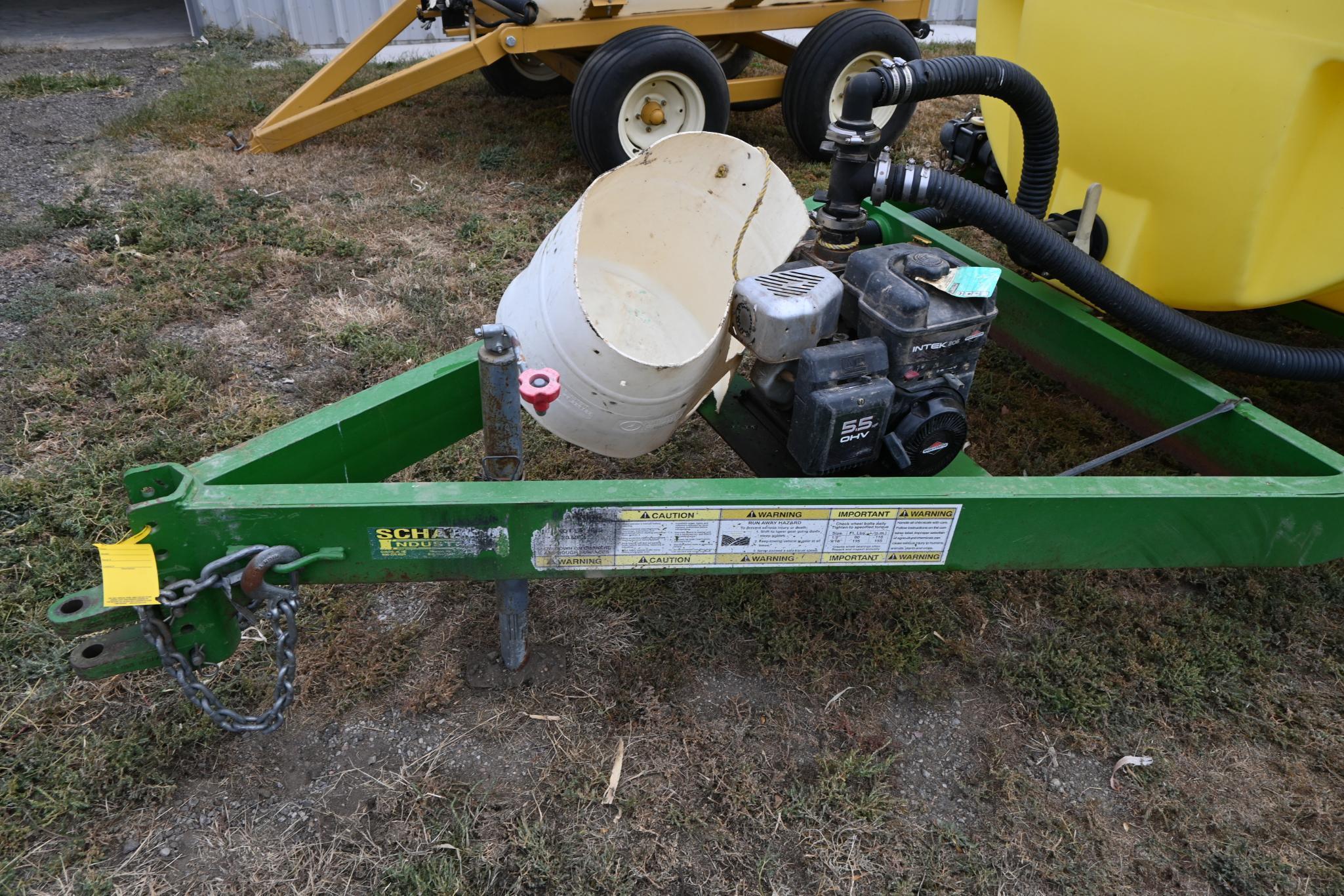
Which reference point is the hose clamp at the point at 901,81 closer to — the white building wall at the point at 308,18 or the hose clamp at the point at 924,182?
the hose clamp at the point at 924,182

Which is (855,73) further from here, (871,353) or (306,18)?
(306,18)

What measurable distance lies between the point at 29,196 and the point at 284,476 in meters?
3.90

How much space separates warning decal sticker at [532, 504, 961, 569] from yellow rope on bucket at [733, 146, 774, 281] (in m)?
0.94

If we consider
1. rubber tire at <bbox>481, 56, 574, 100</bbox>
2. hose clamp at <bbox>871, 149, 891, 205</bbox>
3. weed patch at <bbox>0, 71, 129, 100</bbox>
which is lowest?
weed patch at <bbox>0, 71, 129, 100</bbox>

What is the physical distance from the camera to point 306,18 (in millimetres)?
7891

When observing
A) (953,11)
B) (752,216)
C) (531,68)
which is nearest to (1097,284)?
(752,216)

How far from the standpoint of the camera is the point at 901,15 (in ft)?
16.9

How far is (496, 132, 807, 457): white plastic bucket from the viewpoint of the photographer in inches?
75.2

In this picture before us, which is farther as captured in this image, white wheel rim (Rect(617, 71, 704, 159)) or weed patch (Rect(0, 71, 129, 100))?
weed patch (Rect(0, 71, 129, 100))

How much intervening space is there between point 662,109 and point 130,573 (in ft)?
12.5

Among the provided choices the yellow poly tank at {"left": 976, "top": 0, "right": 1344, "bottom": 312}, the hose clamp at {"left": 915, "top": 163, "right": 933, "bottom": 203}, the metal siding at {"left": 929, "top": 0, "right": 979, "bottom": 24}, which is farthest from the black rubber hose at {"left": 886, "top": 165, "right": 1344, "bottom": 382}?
the metal siding at {"left": 929, "top": 0, "right": 979, "bottom": 24}

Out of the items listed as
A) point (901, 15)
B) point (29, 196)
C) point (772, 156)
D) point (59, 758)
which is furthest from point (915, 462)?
point (29, 196)

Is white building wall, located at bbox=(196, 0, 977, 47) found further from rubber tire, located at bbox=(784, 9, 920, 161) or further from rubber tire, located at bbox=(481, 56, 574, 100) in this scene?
rubber tire, located at bbox=(784, 9, 920, 161)

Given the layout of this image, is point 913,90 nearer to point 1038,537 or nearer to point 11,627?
point 1038,537
